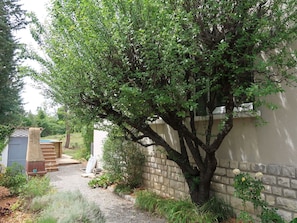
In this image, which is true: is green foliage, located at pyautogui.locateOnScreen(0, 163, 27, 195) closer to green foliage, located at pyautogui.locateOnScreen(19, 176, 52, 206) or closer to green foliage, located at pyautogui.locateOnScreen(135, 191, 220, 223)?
green foliage, located at pyautogui.locateOnScreen(19, 176, 52, 206)

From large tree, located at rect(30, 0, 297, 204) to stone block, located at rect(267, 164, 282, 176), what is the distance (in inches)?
38.8

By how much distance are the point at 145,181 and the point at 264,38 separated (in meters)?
5.62

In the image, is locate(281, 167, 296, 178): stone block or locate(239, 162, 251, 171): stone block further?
locate(239, 162, 251, 171): stone block

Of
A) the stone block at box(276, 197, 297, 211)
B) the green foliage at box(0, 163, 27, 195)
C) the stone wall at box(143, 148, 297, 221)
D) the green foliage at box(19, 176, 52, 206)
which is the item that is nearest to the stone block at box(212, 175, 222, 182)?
the stone wall at box(143, 148, 297, 221)

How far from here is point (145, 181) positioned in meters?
7.68

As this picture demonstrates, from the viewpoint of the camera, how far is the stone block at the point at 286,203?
12.3 ft

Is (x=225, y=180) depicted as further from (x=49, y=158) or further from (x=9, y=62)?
(x=9, y=62)

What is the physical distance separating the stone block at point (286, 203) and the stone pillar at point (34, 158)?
7673 mm

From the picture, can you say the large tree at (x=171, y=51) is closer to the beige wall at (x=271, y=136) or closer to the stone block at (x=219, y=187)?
the beige wall at (x=271, y=136)

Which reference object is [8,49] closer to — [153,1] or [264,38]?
[153,1]

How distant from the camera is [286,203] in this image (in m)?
3.85

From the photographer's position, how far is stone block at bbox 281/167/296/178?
3777 millimetres

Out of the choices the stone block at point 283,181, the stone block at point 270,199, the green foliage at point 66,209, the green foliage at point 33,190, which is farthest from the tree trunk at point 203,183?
the green foliage at point 33,190

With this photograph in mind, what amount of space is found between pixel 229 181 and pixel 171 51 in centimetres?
303
